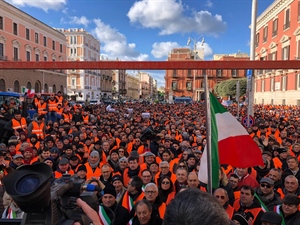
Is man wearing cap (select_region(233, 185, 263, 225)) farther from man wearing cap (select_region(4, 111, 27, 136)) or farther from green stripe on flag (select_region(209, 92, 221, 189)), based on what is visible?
man wearing cap (select_region(4, 111, 27, 136))

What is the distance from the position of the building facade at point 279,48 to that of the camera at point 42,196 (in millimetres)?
30550

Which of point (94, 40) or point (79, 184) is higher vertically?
point (94, 40)

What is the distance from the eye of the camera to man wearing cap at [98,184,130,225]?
12.7 feet

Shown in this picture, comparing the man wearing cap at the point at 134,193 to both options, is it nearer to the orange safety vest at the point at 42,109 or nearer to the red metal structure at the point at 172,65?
the red metal structure at the point at 172,65

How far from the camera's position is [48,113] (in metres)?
13.6

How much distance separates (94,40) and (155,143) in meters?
66.2

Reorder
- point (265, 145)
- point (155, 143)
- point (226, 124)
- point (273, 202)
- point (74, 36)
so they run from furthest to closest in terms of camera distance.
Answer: point (74, 36), point (155, 143), point (265, 145), point (273, 202), point (226, 124)

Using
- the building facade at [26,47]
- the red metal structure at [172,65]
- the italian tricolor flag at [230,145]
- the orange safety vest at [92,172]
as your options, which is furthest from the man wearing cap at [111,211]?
the building facade at [26,47]

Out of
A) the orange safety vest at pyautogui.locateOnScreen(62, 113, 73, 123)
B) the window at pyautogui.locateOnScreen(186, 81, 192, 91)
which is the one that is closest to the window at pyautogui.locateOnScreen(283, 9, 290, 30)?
the orange safety vest at pyautogui.locateOnScreen(62, 113, 73, 123)

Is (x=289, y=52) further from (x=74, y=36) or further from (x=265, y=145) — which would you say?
(x=74, y=36)

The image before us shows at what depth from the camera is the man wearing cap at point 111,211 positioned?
12.7 ft

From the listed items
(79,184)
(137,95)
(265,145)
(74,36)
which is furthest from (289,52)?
(137,95)

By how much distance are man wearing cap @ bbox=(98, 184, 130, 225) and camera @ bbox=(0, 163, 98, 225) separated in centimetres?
183

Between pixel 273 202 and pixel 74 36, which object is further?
pixel 74 36
